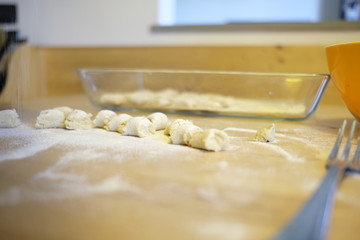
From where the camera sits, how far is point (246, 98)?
0.79 metres

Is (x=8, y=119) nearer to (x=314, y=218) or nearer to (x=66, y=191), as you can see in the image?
(x=66, y=191)

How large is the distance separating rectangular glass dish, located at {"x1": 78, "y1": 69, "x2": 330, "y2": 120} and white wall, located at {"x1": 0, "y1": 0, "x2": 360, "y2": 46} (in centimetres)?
37

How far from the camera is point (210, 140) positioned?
46cm

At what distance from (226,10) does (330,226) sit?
2.66 metres

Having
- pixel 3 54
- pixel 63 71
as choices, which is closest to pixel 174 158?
pixel 3 54

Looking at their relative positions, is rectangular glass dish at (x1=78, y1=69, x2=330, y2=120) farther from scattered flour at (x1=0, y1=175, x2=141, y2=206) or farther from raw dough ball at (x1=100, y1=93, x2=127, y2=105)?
scattered flour at (x1=0, y1=175, x2=141, y2=206)

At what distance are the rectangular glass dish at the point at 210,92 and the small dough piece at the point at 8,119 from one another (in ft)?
0.90

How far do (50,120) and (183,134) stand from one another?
0.87ft

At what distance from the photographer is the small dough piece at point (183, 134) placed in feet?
1.63

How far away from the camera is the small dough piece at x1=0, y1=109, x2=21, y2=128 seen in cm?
59

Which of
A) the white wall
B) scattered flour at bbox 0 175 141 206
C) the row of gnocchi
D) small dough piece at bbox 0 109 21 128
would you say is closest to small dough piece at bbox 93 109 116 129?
the row of gnocchi

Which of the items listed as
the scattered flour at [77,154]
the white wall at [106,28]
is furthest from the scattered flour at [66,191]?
the white wall at [106,28]

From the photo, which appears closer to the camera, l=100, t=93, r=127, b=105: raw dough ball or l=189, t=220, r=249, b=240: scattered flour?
l=189, t=220, r=249, b=240: scattered flour

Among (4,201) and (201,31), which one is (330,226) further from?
(201,31)
